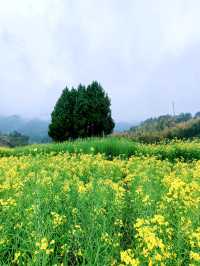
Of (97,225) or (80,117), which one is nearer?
(97,225)

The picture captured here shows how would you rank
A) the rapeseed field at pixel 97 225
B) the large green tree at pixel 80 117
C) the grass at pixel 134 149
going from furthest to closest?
the large green tree at pixel 80 117, the grass at pixel 134 149, the rapeseed field at pixel 97 225

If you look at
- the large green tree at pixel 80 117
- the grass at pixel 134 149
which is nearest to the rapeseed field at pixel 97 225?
the grass at pixel 134 149

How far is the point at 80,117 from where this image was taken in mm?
28484

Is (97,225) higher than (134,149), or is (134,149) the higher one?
(134,149)

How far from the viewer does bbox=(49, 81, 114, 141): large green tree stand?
28.3 metres

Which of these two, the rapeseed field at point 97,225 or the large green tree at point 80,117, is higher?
the large green tree at point 80,117

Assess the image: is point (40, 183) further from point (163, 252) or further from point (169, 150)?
point (169, 150)

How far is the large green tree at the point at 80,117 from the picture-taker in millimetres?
28328

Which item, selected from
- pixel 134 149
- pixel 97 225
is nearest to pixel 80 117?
pixel 134 149

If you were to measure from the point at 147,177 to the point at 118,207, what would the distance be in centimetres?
206

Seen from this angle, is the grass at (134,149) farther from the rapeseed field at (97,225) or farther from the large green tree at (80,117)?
the large green tree at (80,117)

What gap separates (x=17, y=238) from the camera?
5.59 metres

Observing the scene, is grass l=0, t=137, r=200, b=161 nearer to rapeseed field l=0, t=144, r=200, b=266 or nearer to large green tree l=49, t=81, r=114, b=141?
rapeseed field l=0, t=144, r=200, b=266

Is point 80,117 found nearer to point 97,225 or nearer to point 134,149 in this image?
point 134,149
